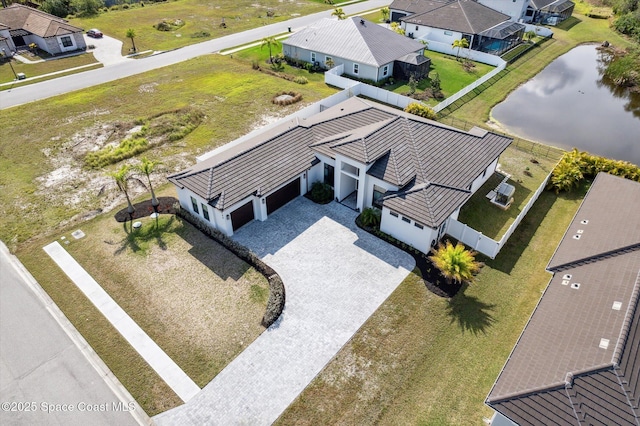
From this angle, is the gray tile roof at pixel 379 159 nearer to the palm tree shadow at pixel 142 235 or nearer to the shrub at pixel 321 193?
the shrub at pixel 321 193

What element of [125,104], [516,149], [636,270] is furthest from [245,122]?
[636,270]

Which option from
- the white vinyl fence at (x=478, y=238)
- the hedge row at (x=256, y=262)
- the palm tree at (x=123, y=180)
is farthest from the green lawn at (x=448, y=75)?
the palm tree at (x=123, y=180)

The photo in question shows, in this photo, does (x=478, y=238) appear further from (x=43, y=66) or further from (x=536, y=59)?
(x=43, y=66)

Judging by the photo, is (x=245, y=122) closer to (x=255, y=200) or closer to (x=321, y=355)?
(x=255, y=200)

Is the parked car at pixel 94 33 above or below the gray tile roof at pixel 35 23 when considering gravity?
below

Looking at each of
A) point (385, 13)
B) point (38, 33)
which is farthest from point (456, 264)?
point (38, 33)

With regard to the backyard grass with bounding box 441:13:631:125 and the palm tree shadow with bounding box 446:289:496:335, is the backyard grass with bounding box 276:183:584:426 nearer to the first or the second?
the palm tree shadow with bounding box 446:289:496:335

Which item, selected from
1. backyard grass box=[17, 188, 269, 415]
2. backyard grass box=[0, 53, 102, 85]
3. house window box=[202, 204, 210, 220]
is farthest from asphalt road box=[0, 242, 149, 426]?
backyard grass box=[0, 53, 102, 85]
